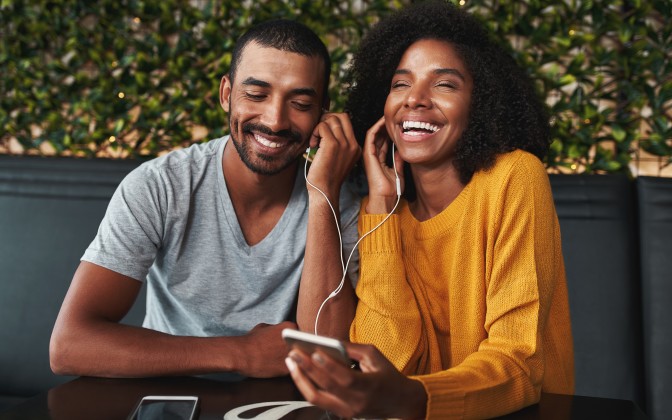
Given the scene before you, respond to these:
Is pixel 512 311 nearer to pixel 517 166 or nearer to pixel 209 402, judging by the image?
pixel 517 166

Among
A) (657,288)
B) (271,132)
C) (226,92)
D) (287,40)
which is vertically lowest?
(657,288)

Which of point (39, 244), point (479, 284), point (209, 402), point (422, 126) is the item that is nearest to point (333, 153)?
point (422, 126)

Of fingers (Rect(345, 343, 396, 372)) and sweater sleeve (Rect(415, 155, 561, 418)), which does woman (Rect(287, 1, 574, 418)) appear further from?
fingers (Rect(345, 343, 396, 372))

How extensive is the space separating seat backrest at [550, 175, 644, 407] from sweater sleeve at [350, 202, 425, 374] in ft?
2.09

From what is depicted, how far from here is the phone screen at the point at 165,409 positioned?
97cm

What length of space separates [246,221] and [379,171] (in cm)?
36

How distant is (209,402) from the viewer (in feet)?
3.52

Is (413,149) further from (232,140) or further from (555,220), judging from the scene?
(232,140)

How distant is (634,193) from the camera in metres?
1.87

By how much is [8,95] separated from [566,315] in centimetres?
244

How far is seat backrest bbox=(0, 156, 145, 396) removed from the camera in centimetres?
201

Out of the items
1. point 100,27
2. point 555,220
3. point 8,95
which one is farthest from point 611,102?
point 8,95

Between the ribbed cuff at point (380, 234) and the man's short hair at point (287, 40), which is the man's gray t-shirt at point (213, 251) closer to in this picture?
the ribbed cuff at point (380, 234)

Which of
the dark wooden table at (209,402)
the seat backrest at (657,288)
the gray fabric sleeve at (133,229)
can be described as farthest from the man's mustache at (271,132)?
the seat backrest at (657,288)
